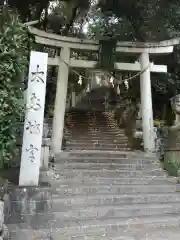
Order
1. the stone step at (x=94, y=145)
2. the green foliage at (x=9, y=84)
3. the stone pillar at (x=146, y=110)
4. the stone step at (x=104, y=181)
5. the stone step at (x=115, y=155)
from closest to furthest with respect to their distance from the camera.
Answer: the green foliage at (x=9, y=84) < the stone step at (x=104, y=181) < the stone step at (x=115, y=155) < the stone pillar at (x=146, y=110) < the stone step at (x=94, y=145)

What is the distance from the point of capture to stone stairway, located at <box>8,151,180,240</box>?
5164 millimetres

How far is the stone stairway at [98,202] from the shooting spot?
5164 millimetres

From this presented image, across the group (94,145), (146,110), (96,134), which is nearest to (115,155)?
(94,145)

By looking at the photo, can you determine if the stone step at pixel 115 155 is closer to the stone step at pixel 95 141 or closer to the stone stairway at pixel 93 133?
the stone stairway at pixel 93 133

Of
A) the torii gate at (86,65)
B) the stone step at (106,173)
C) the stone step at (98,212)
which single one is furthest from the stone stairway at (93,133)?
the stone step at (98,212)

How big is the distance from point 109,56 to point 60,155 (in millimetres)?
3730

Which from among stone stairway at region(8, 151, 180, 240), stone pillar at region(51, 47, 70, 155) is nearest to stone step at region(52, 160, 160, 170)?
stone stairway at region(8, 151, 180, 240)

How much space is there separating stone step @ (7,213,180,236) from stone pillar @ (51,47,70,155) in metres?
3.81

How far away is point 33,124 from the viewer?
563 cm

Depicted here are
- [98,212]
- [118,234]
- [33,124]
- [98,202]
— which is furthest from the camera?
[98,202]

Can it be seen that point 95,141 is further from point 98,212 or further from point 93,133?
point 98,212

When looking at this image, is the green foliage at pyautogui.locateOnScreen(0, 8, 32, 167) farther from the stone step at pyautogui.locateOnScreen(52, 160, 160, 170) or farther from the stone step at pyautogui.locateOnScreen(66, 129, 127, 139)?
the stone step at pyautogui.locateOnScreen(66, 129, 127, 139)

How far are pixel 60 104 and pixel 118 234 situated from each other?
204 inches

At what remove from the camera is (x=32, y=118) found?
18.6 ft
